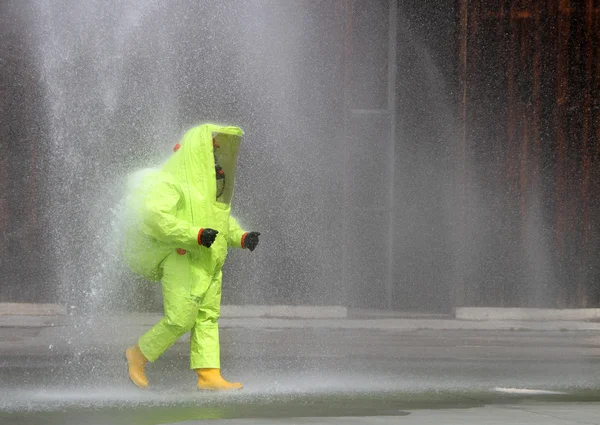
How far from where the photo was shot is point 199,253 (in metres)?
7.86

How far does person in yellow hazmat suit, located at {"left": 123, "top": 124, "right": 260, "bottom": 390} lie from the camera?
7703 millimetres

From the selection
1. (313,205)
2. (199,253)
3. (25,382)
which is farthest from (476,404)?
(313,205)

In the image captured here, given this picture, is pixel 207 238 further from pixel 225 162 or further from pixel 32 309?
pixel 32 309

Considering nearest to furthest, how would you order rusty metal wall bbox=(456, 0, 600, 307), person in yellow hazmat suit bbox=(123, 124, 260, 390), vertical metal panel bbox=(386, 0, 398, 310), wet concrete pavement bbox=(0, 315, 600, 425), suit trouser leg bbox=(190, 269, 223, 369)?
wet concrete pavement bbox=(0, 315, 600, 425)
person in yellow hazmat suit bbox=(123, 124, 260, 390)
suit trouser leg bbox=(190, 269, 223, 369)
rusty metal wall bbox=(456, 0, 600, 307)
vertical metal panel bbox=(386, 0, 398, 310)

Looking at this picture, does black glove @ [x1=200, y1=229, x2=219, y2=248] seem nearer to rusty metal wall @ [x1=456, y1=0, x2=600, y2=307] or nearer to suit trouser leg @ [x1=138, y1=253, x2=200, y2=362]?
suit trouser leg @ [x1=138, y1=253, x2=200, y2=362]

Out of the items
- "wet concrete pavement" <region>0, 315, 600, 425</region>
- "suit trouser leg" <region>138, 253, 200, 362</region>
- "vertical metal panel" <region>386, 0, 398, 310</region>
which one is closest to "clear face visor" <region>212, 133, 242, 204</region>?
"suit trouser leg" <region>138, 253, 200, 362</region>

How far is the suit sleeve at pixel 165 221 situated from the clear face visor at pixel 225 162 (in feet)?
1.43

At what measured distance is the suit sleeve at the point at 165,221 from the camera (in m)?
7.57

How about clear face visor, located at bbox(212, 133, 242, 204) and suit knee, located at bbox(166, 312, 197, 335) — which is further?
clear face visor, located at bbox(212, 133, 242, 204)

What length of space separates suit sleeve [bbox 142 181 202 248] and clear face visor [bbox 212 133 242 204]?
1.43 feet

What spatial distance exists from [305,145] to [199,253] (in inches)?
234

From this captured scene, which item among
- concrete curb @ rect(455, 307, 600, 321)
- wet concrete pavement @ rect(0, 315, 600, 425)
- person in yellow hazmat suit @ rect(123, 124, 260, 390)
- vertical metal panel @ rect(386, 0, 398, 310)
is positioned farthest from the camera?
vertical metal panel @ rect(386, 0, 398, 310)

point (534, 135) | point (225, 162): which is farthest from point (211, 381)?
point (534, 135)

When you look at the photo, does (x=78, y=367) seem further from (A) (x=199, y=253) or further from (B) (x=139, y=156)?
(B) (x=139, y=156)
